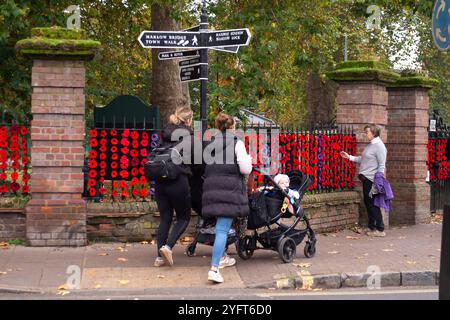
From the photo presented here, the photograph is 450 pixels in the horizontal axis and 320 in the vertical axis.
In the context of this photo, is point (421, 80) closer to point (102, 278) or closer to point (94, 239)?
point (94, 239)

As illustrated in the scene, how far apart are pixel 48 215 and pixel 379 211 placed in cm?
558

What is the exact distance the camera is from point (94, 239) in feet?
36.6

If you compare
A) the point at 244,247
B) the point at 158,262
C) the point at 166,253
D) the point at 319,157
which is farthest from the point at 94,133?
the point at 319,157

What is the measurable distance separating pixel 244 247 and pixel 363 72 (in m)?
5.24

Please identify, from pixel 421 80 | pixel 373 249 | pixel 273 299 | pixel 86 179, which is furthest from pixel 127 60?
pixel 273 299

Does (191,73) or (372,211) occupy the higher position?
(191,73)

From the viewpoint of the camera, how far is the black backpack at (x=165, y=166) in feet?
29.7

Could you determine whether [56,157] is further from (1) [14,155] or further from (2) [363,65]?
(2) [363,65]

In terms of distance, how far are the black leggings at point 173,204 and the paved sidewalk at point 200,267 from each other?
405mm

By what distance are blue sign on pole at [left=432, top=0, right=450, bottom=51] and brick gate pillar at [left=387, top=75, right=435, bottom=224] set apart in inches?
293

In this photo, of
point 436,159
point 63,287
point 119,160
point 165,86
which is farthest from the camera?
point 165,86

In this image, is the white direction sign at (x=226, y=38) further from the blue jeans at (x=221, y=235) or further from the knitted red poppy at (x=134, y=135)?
the blue jeans at (x=221, y=235)

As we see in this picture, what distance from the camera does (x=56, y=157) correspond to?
10.8 metres

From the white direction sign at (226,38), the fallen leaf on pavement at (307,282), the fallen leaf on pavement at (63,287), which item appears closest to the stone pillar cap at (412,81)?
the white direction sign at (226,38)
